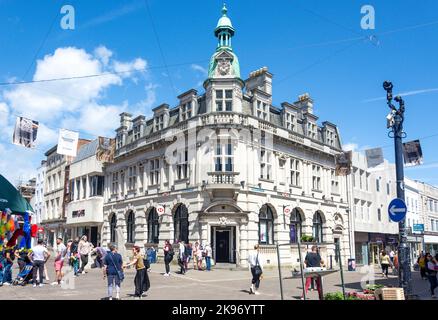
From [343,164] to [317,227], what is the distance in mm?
5594

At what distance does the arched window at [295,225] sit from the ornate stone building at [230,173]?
8 cm

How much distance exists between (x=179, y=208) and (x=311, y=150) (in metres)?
12.2

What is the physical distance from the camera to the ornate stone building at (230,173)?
2891cm

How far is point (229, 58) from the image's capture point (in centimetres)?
3000

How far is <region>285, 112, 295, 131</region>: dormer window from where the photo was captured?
34.2m

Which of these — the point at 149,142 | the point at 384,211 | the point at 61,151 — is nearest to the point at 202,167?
the point at 149,142

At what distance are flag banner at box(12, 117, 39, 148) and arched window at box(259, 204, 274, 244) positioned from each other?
16146 mm

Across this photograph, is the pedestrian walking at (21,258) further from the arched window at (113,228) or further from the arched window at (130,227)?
the arched window at (113,228)

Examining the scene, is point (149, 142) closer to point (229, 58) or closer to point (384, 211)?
point (229, 58)

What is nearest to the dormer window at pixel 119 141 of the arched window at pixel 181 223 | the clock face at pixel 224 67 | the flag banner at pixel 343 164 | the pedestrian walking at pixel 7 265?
the arched window at pixel 181 223

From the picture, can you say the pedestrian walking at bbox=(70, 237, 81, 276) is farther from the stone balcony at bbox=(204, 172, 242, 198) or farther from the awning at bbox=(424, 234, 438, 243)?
the awning at bbox=(424, 234, 438, 243)

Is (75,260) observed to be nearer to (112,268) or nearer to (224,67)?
(112,268)

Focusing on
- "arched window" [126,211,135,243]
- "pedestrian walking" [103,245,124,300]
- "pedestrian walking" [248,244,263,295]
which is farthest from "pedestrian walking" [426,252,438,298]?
"arched window" [126,211,135,243]

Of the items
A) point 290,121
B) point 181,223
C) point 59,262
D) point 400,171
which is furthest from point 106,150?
point 400,171
